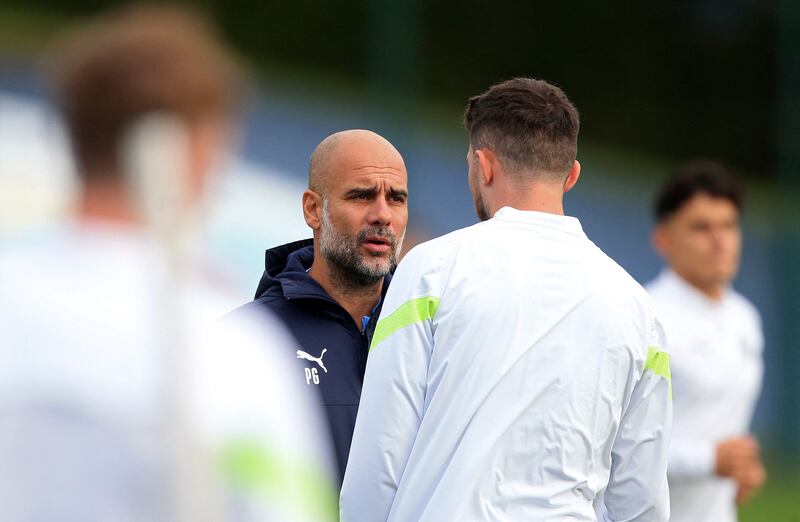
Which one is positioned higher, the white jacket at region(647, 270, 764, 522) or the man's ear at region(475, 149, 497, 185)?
the man's ear at region(475, 149, 497, 185)

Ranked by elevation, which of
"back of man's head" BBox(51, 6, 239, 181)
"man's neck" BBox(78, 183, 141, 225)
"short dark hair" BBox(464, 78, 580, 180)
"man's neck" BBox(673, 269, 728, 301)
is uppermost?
"short dark hair" BBox(464, 78, 580, 180)

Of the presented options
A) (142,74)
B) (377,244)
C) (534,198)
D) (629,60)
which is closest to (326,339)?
(377,244)

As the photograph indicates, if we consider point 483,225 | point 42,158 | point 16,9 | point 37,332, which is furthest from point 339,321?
point 16,9

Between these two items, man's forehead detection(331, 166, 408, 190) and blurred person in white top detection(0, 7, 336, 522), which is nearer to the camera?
blurred person in white top detection(0, 7, 336, 522)

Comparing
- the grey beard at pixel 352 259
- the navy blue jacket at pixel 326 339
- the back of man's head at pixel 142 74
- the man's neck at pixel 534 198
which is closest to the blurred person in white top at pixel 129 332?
the back of man's head at pixel 142 74

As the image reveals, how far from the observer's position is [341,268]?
11.3 feet

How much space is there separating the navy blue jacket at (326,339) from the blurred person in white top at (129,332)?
186 centimetres

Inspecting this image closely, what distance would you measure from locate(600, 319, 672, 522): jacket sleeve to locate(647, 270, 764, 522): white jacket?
4.84 ft

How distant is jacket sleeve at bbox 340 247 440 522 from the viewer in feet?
8.70

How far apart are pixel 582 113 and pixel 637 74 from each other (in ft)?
2.75

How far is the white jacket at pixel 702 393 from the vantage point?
169 inches

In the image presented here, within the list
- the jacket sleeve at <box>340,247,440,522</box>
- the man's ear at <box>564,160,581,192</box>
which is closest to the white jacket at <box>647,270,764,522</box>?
the man's ear at <box>564,160,581,192</box>

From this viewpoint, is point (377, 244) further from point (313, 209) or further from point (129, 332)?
point (129, 332)

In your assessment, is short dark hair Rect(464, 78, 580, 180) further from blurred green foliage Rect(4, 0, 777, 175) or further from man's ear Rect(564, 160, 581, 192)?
blurred green foliage Rect(4, 0, 777, 175)
